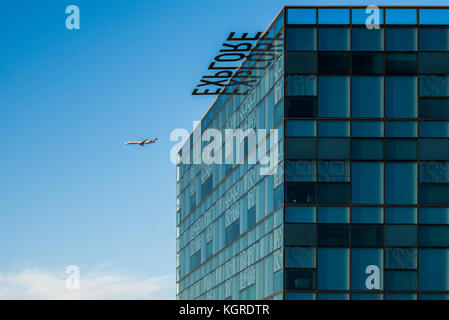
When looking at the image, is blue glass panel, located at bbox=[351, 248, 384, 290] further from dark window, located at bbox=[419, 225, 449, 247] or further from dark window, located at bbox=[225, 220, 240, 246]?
dark window, located at bbox=[225, 220, 240, 246]

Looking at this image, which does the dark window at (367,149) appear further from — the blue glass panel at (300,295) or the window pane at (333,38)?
the blue glass panel at (300,295)

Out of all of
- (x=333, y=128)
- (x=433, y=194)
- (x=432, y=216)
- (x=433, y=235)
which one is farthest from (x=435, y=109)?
(x=433, y=235)

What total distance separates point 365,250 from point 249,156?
39.4 ft

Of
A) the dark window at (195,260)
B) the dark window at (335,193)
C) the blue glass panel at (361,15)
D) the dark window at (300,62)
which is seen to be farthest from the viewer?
the dark window at (195,260)

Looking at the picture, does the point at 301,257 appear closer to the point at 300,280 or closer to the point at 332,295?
the point at 300,280

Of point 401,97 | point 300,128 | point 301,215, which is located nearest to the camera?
point 301,215

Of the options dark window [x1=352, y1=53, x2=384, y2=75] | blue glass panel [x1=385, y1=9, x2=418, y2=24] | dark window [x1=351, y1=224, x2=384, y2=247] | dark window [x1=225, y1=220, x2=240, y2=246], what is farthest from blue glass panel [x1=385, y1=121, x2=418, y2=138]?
dark window [x1=225, y1=220, x2=240, y2=246]

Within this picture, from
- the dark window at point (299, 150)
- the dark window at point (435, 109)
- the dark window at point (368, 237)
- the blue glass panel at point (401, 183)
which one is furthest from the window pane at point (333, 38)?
the dark window at point (368, 237)

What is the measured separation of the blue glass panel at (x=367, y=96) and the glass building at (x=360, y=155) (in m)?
A: 0.05

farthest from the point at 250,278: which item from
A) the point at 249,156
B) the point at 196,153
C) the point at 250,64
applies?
the point at 196,153

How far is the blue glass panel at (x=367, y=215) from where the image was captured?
50312 mm

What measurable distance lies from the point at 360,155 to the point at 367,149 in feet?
1.60

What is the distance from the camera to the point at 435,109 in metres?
51.4

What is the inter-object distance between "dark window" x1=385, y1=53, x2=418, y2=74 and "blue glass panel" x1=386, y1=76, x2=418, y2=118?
38 centimetres
